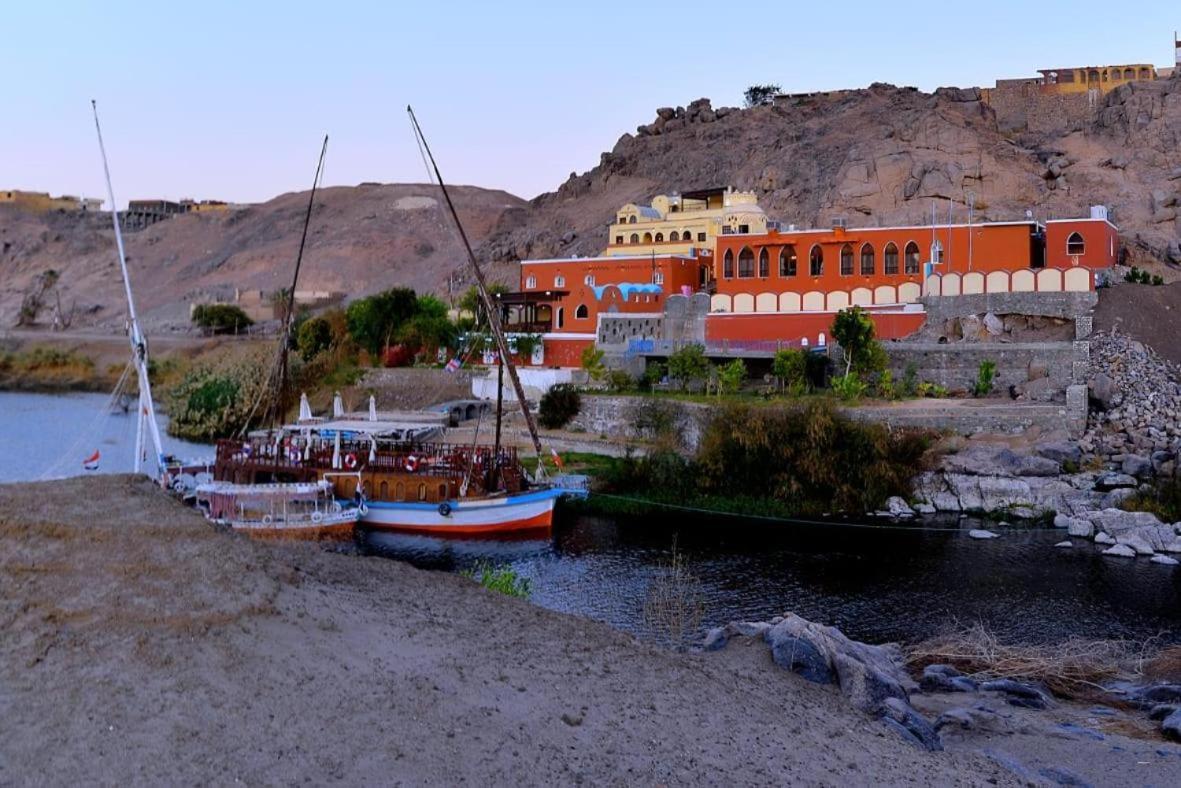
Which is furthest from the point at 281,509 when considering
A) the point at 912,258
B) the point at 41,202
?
the point at 41,202

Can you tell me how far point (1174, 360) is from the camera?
40.4 metres

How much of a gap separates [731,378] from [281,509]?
700 inches

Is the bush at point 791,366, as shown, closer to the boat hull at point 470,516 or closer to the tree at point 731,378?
the tree at point 731,378

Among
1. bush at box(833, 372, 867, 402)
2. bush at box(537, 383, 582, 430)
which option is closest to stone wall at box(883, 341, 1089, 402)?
bush at box(833, 372, 867, 402)

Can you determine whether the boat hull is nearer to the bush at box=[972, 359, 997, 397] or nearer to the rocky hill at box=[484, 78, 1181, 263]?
the bush at box=[972, 359, 997, 397]

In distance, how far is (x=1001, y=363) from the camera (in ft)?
134

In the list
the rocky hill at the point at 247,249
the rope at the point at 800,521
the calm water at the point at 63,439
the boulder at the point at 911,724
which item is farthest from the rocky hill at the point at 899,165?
the boulder at the point at 911,724

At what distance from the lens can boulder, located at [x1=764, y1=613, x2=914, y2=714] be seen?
13898 mm

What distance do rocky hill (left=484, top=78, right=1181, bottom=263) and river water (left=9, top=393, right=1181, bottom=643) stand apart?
34834 mm

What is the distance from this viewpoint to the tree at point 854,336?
42000 millimetres

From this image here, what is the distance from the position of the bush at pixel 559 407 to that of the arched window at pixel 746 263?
10.7 metres

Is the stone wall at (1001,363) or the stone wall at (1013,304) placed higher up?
the stone wall at (1013,304)

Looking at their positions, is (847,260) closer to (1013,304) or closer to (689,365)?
A: (1013,304)

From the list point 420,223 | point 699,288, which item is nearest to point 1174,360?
point 699,288
